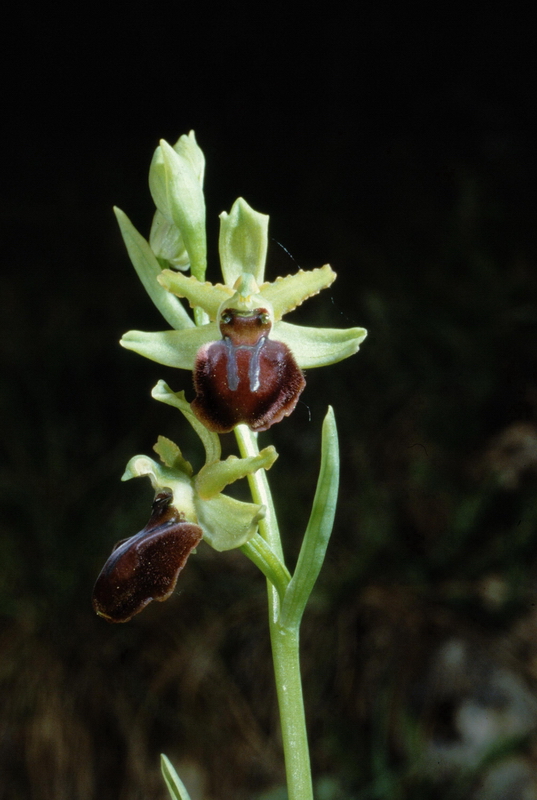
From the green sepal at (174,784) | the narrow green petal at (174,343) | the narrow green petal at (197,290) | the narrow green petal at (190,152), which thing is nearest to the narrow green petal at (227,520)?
the narrow green petal at (174,343)

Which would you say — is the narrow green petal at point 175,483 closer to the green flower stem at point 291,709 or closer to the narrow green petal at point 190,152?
the green flower stem at point 291,709

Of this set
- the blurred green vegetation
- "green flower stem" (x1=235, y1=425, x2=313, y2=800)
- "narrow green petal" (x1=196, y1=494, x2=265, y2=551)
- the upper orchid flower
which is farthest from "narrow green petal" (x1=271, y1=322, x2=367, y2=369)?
the blurred green vegetation

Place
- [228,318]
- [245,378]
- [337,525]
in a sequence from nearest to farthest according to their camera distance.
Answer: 1. [245,378]
2. [228,318]
3. [337,525]

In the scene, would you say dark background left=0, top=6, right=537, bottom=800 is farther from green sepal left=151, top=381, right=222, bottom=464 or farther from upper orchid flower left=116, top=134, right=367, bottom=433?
upper orchid flower left=116, top=134, right=367, bottom=433

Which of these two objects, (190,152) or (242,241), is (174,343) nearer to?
(242,241)

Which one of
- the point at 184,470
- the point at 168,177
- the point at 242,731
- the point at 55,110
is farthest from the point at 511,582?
the point at 55,110

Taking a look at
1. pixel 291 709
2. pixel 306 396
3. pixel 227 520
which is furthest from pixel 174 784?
pixel 306 396
